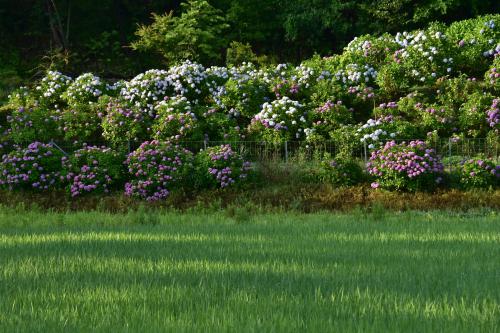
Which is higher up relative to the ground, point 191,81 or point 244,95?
point 191,81

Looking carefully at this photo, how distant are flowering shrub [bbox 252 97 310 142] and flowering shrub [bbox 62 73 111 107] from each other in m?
5.15

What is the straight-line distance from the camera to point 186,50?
25.2 metres

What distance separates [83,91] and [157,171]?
593 centimetres

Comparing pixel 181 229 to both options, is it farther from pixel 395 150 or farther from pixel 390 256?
pixel 395 150

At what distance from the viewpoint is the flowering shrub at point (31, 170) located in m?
14.7

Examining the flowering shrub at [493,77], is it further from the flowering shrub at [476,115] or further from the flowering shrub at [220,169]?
the flowering shrub at [220,169]

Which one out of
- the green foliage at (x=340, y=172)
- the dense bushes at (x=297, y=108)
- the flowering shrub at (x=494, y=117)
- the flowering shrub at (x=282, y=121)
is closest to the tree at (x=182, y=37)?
the dense bushes at (x=297, y=108)

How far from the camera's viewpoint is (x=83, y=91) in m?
19.1

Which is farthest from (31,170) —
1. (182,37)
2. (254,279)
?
(182,37)

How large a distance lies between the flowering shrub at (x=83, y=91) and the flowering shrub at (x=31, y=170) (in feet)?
12.7

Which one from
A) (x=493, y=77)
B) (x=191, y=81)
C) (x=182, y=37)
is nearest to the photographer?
(x=493, y=77)

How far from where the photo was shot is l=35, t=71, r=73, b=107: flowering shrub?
19.3 meters

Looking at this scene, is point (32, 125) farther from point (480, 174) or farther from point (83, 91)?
point (480, 174)

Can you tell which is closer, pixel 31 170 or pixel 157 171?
pixel 157 171
